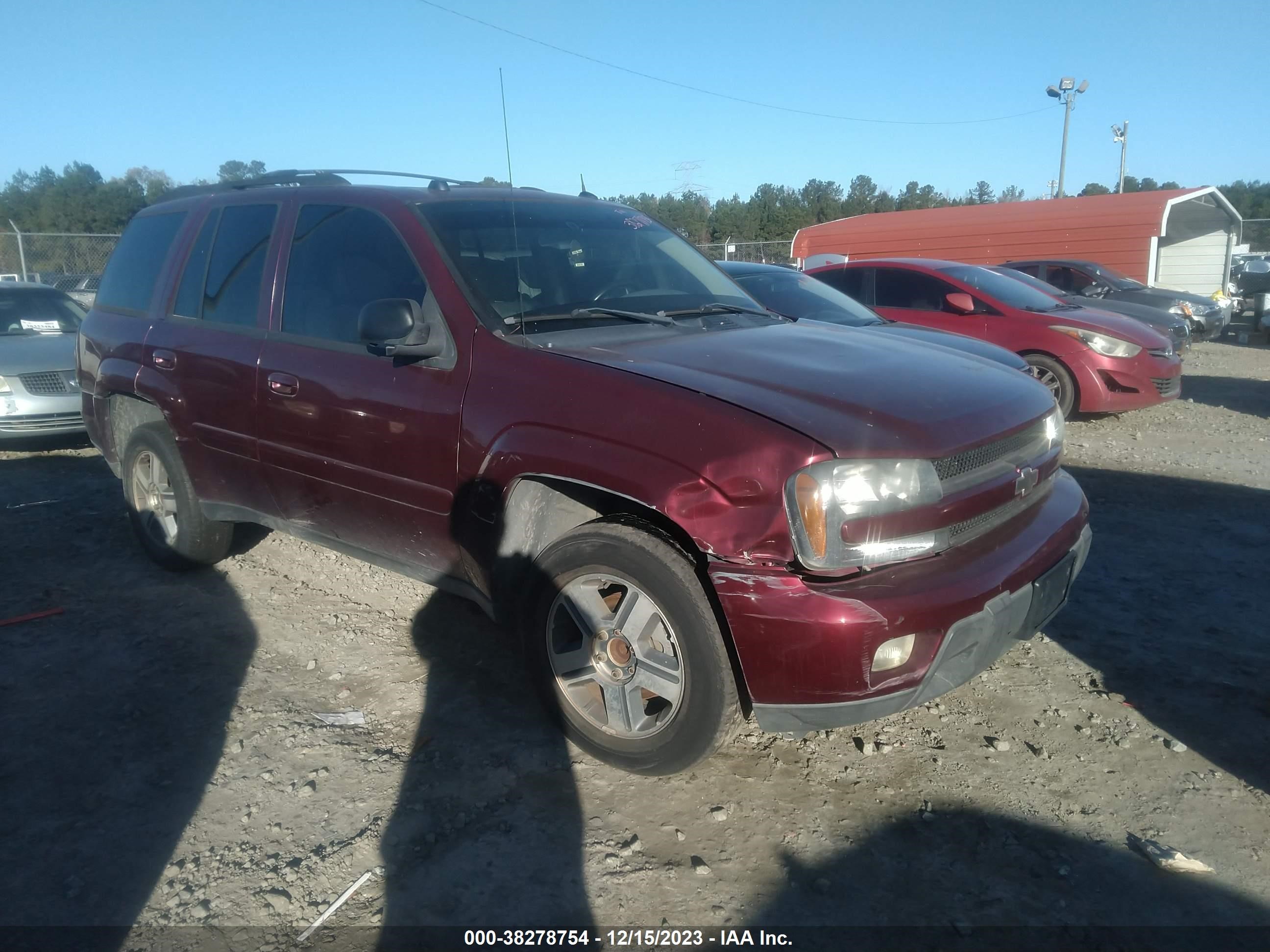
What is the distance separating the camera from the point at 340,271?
12.5ft

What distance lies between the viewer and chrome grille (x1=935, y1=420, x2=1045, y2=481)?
2752 millimetres

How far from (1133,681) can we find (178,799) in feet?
11.6

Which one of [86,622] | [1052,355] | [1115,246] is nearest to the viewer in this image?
[86,622]

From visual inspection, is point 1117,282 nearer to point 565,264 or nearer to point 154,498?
point 565,264

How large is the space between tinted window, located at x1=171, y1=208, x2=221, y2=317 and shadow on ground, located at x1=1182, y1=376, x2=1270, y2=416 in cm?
1005

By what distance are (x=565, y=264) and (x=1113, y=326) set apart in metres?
7.11

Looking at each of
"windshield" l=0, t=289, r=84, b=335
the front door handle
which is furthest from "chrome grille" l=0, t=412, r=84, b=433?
the front door handle

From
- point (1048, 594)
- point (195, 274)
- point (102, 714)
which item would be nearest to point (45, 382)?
point (195, 274)

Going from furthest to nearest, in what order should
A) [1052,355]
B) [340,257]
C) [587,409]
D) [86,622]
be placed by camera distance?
1. [1052,355]
2. [86,622]
3. [340,257]
4. [587,409]

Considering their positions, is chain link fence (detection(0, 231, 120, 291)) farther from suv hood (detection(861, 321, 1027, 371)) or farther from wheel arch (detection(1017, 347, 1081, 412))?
wheel arch (detection(1017, 347, 1081, 412))

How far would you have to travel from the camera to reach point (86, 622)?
4.37 m

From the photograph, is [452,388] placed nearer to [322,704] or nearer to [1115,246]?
[322,704]

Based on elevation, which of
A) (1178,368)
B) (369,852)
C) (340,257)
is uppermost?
(340,257)

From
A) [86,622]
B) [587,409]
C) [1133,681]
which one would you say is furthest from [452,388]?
[1133,681]
